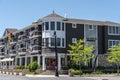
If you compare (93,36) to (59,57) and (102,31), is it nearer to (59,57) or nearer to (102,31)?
(102,31)

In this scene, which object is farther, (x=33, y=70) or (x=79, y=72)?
(x=33, y=70)

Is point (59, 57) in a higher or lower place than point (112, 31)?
lower

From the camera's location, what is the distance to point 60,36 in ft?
212

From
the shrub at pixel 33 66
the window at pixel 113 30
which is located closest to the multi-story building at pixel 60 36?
the window at pixel 113 30

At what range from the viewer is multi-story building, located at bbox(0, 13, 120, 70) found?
2532 inches

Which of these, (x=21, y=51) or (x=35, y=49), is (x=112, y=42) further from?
(x=21, y=51)

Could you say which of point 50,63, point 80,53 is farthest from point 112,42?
point 50,63

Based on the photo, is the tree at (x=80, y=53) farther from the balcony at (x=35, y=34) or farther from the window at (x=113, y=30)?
the window at (x=113, y=30)

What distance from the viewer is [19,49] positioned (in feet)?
260

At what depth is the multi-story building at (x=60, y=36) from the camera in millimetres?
64312

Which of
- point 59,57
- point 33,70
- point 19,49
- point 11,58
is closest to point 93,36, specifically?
point 59,57

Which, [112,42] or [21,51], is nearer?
[112,42]

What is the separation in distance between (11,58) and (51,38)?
80.2 feet

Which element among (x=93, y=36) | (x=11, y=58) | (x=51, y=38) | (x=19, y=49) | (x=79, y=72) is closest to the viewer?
(x=79, y=72)
